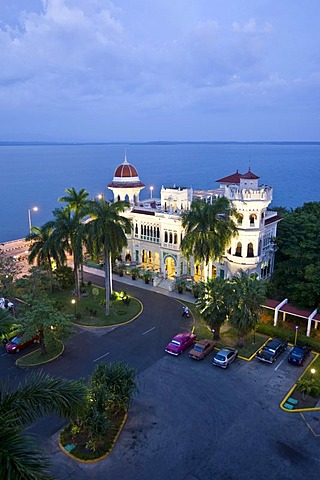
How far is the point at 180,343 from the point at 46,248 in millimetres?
17361

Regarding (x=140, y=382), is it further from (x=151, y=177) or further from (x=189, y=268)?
(x=151, y=177)

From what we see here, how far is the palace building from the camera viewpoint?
40719mm

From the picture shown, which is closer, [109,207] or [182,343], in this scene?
[182,343]

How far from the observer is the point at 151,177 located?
182 meters

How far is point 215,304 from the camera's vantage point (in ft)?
99.4

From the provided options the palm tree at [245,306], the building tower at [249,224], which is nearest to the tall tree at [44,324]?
the palm tree at [245,306]

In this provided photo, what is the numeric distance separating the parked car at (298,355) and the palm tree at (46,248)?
76.1 feet

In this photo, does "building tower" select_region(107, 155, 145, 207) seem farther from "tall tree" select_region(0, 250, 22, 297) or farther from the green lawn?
"tall tree" select_region(0, 250, 22, 297)

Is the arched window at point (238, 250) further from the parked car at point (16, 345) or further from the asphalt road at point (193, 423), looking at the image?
the parked car at point (16, 345)

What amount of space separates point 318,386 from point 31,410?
783 inches

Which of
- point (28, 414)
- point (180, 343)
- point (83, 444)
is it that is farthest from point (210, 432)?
point (28, 414)

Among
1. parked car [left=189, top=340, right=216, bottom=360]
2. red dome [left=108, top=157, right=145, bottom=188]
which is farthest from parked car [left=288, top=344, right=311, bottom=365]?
red dome [left=108, top=157, right=145, bottom=188]

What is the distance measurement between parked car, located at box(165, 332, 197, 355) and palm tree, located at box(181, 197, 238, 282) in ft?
27.5

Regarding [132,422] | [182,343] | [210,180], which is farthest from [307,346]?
[210,180]
